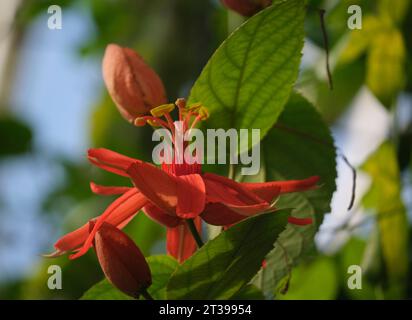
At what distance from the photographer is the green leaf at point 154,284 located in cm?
76

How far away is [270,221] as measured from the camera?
0.64m

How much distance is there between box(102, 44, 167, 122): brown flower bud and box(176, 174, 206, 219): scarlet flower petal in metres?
0.13

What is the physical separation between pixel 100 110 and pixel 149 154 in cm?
17

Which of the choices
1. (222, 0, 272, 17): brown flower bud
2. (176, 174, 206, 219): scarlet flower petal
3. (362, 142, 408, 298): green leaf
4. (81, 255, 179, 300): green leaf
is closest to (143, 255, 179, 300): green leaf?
(81, 255, 179, 300): green leaf

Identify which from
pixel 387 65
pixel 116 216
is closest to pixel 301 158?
pixel 116 216

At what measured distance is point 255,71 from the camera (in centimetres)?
76

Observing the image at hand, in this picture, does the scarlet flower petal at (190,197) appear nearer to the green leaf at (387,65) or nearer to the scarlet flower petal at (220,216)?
the scarlet flower petal at (220,216)

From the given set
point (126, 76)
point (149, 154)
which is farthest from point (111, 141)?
point (126, 76)

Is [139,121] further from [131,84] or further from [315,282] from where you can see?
[315,282]

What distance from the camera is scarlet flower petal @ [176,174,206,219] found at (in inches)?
25.0

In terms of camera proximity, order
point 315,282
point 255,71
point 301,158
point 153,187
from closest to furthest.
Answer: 1. point 153,187
2. point 255,71
3. point 301,158
4. point 315,282

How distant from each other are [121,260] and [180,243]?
110 millimetres

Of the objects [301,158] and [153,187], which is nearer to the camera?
[153,187]
